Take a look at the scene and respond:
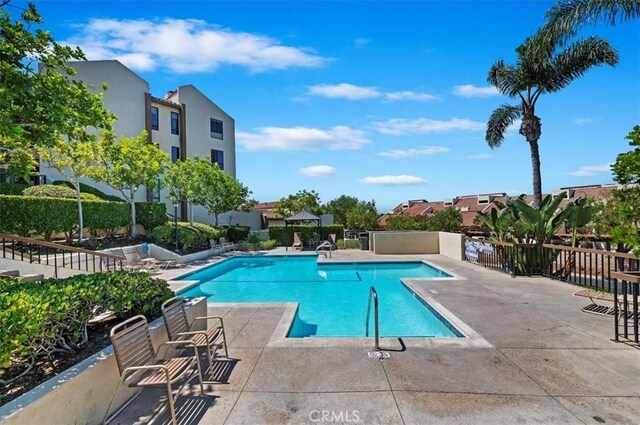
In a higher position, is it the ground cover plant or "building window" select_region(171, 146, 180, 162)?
"building window" select_region(171, 146, 180, 162)

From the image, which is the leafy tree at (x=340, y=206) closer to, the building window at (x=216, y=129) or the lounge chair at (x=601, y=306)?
the building window at (x=216, y=129)

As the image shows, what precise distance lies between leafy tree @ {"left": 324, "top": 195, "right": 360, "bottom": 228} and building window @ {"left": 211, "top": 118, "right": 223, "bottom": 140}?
21355 mm

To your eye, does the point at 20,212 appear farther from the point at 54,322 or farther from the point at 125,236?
the point at 54,322

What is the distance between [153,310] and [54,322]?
1.59 metres

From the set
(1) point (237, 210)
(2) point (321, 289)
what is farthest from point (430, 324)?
(1) point (237, 210)

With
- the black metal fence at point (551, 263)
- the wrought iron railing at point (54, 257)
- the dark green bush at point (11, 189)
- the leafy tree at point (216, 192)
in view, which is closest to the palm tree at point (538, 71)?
the black metal fence at point (551, 263)

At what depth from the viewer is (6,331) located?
3.05 m

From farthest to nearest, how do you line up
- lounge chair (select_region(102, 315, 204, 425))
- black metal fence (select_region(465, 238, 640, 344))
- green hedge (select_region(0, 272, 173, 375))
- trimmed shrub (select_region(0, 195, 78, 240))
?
trimmed shrub (select_region(0, 195, 78, 240)) < black metal fence (select_region(465, 238, 640, 344)) < lounge chair (select_region(102, 315, 204, 425)) < green hedge (select_region(0, 272, 173, 375))

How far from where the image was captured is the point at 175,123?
104ft

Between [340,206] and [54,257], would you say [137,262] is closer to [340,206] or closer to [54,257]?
[54,257]

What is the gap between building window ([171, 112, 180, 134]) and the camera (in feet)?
103

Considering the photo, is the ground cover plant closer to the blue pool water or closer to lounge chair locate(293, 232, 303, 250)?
the blue pool water

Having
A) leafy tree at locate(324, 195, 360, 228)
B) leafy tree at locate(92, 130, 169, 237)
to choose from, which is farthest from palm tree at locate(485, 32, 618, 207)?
leafy tree at locate(324, 195, 360, 228)

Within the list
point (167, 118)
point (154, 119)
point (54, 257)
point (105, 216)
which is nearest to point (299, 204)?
point (167, 118)
